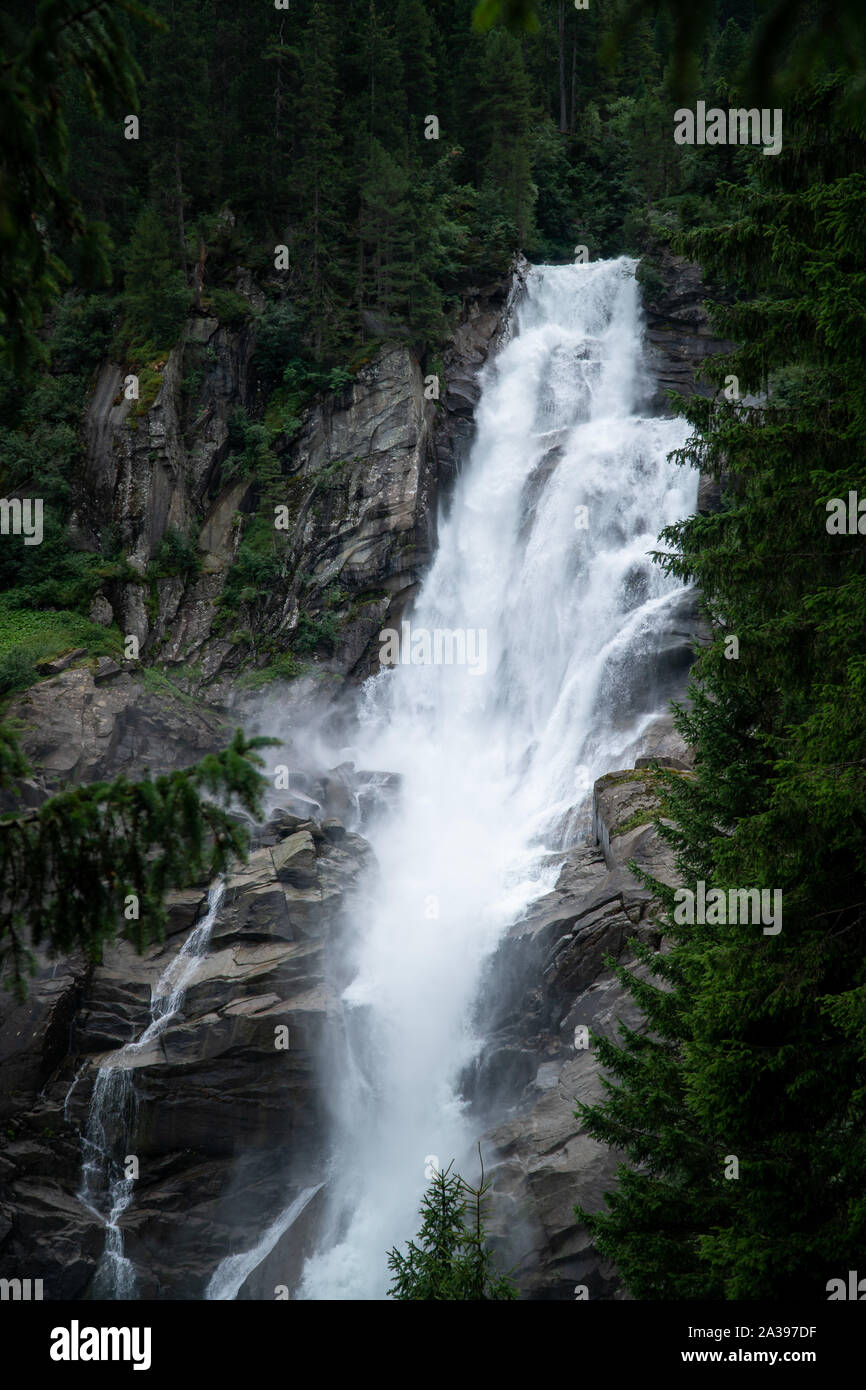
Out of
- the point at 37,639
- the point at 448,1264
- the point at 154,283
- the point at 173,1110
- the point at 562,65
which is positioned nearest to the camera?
the point at 448,1264

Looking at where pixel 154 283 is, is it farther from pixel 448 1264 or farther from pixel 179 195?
pixel 448 1264

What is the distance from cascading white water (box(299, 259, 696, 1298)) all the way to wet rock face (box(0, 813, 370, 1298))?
1179 millimetres

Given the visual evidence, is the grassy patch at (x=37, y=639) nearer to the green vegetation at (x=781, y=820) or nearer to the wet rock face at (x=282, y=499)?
the wet rock face at (x=282, y=499)

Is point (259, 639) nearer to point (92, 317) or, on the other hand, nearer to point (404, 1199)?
point (92, 317)

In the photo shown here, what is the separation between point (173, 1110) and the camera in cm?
1756

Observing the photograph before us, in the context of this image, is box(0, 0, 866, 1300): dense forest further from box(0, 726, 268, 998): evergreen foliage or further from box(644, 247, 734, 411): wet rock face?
box(644, 247, 734, 411): wet rock face

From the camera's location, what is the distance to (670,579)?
1017 inches

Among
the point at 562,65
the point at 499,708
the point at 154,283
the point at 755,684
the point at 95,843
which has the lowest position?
the point at 95,843

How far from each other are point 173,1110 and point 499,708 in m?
14.8

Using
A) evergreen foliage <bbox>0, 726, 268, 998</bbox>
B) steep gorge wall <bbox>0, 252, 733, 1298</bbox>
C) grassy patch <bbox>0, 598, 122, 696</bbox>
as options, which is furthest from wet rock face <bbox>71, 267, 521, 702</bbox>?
evergreen foliage <bbox>0, 726, 268, 998</bbox>

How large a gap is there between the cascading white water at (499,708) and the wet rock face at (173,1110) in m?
1.18

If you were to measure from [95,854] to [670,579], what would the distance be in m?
23.2

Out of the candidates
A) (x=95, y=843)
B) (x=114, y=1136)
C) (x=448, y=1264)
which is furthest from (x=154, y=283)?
(x=448, y=1264)

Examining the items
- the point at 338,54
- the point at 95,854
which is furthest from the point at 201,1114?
the point at 338,54
